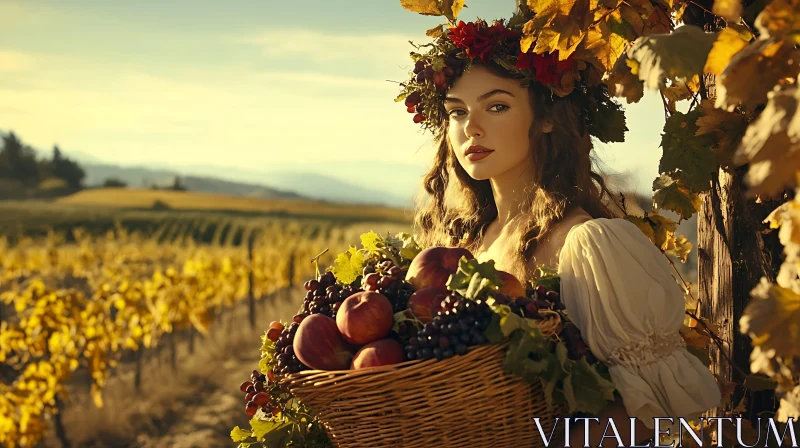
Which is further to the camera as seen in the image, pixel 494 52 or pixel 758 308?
pixel 494 52

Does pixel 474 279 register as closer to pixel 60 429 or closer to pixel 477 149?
pixel 477 149

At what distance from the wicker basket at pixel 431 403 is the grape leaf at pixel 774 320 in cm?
79

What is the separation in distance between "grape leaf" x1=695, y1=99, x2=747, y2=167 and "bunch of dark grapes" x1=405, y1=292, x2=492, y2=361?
1008mm

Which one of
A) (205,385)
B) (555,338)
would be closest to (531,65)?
(555,338)

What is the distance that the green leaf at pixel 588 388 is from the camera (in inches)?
86.4

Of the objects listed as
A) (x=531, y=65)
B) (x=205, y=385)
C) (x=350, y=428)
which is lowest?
(x=205, y=385)

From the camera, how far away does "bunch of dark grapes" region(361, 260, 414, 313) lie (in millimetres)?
2395

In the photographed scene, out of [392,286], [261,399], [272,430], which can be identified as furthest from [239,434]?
[392,286]

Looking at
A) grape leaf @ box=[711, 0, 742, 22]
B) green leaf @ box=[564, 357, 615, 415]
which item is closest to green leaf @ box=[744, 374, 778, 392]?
green leaf @ box=[564, 357, 615, 415]

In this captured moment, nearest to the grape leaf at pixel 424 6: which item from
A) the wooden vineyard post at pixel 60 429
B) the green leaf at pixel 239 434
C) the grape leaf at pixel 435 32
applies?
the grape leaf at pixel 435 32

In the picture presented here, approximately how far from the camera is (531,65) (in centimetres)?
294

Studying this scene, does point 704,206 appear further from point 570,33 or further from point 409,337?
point 409,337

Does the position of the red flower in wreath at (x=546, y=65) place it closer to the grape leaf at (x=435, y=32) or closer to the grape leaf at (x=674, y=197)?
the grape leaf at (x=435, y=32)

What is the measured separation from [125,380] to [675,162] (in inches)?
339
